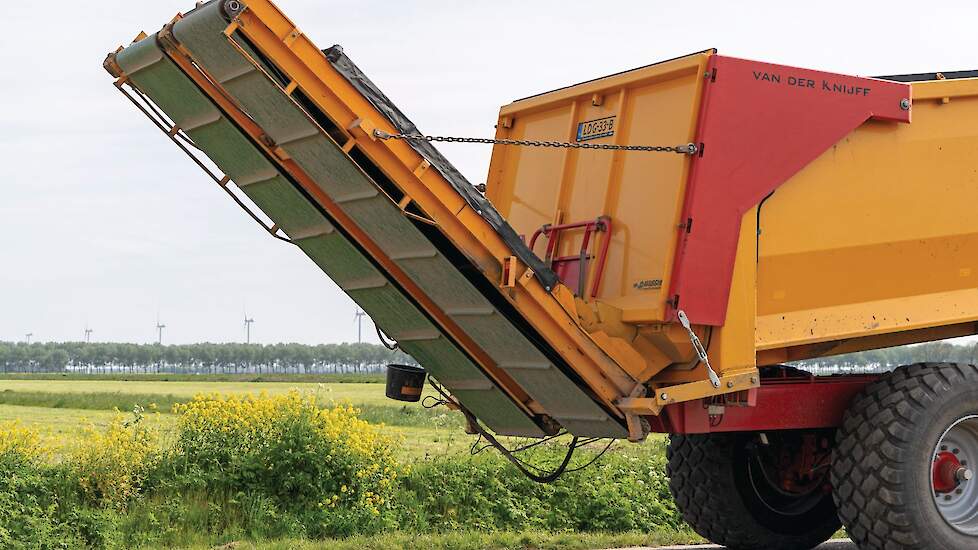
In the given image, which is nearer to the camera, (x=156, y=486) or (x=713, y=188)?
(x=713, y=188)

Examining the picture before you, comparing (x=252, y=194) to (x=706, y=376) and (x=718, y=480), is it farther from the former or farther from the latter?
(x=718, y=480)

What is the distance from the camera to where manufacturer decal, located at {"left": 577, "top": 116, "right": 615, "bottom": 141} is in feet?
25.9

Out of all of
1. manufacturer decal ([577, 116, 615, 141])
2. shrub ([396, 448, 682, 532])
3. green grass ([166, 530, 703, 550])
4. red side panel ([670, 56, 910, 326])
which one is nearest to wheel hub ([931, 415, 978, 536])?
red side panel ([670, 56, 910, 326])

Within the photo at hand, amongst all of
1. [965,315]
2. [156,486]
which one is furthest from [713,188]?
[156,486]

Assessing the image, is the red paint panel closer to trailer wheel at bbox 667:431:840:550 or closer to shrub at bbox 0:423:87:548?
trailer wheel at bbox 667:431:840:550

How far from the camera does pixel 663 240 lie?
7.01m

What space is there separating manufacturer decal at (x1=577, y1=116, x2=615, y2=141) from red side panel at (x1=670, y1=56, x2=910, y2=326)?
3.53 feet

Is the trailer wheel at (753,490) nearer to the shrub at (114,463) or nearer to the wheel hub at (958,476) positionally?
the wheel hub at (958,476)

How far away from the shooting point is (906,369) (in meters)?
7.68

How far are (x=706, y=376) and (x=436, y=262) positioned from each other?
1.86 m

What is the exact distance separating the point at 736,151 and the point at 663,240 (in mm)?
715

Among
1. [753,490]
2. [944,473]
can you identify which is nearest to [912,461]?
[944,473]

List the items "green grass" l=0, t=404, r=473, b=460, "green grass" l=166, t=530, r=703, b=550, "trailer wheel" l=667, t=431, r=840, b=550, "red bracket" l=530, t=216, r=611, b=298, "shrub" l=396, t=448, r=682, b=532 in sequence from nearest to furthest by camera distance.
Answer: "red bracket" l=530, t=216, r=611, b=298 < "trailer wheel" l=667, t=431, r=840, b=550 < "green grass" l=166, t=530, r=703, b=550 < "shrub" l=396, t=448, r=682, b=532 < "green grass" l=0, t=404, r=473, b=460

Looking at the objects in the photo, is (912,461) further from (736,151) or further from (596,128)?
(596,128)
